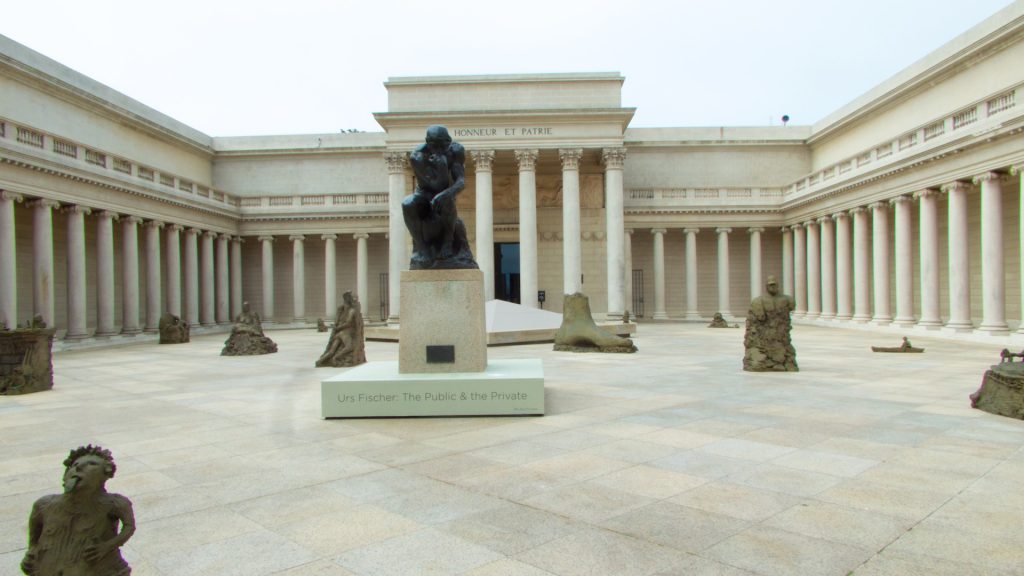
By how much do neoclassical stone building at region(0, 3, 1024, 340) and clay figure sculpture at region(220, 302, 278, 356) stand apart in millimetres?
9786

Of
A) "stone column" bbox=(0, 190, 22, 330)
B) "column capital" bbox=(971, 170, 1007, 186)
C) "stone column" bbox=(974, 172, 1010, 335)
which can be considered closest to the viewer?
"column capital" bbox=(971, 170, 1007, 186)

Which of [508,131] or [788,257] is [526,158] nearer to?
[508,131]

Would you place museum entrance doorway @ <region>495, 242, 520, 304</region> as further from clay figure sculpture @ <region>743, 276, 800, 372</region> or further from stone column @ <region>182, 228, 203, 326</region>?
clay figure sculpture @ <region>743, 276, 800, 372</region>

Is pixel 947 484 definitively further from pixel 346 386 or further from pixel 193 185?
pixel 193 185

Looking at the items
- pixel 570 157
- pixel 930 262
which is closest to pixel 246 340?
pixel 570 157

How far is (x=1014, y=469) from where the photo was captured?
691 cm

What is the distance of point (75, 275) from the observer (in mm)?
28609

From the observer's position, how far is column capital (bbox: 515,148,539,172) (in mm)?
39219

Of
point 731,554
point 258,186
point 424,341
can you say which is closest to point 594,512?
point 731,554

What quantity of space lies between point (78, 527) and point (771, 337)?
14.6 meters

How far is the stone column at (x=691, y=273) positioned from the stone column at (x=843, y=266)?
361 inches

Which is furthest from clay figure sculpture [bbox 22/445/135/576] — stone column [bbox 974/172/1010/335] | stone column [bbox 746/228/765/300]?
stone column [bbox 746/228/765/300]

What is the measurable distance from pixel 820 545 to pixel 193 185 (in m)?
40.7

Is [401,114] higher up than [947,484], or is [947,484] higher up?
[401,114]
